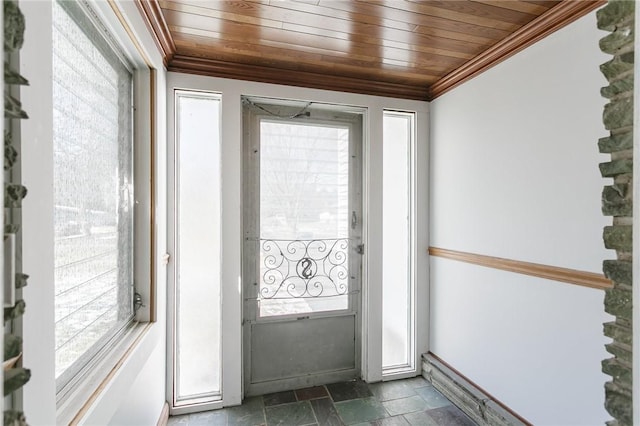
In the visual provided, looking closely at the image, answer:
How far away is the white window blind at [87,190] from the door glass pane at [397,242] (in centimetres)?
192

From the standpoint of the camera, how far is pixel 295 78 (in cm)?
233

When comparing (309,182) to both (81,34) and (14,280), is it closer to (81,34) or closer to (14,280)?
(81,34)

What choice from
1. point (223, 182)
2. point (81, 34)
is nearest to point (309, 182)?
point (223, 182)

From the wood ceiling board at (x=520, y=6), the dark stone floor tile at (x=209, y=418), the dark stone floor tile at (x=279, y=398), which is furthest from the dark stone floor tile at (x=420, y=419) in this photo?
the wood ceiling board at (x=520, y=6)

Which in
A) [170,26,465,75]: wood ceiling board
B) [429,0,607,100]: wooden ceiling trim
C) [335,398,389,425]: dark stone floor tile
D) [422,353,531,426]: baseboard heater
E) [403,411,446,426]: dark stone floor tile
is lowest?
[403,411,446,426]: dark stone floor tile

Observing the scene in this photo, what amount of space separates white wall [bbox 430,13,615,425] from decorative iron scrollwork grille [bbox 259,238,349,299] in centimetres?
85

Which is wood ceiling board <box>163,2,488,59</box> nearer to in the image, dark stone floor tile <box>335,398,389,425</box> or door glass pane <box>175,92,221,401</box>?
door glass pane <box>175,92,221,401</box>

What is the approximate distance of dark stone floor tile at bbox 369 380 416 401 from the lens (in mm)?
2352

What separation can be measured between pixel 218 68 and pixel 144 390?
204cm

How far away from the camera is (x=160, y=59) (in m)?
1.89

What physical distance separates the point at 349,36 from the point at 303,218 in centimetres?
131

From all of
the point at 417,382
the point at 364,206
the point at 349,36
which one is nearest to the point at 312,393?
the point at 417,382

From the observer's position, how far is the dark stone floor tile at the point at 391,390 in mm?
2352

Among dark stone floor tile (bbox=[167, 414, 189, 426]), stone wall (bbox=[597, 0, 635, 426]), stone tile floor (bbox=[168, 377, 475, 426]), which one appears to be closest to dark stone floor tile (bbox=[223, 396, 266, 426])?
stone tile floor (bbox=[168, 377, 475, 426])
